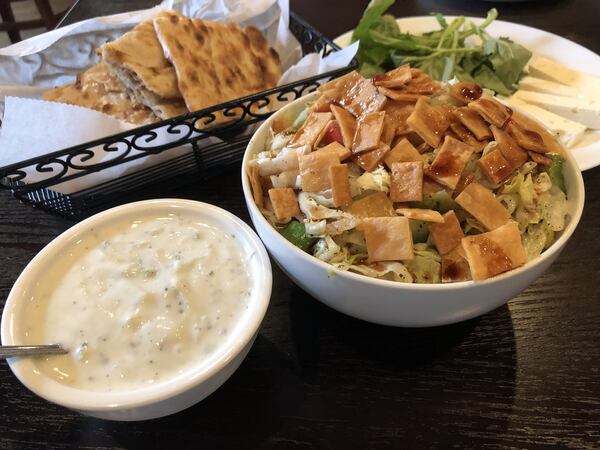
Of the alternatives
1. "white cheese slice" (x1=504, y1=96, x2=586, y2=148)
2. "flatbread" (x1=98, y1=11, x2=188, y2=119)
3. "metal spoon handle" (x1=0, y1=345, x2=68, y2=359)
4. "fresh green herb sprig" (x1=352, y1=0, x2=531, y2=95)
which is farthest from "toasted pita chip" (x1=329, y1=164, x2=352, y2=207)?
"fresh green herb sprig" (x1=352, y1=0, x2=531, y2=95)

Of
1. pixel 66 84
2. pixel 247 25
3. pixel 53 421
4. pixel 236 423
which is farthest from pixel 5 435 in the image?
pixel 247 25

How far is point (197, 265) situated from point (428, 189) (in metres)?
0.49

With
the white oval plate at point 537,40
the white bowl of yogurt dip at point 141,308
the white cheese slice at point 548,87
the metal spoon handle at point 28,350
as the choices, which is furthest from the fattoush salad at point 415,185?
the white oval plate at point 537,40

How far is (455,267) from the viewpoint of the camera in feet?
3.05

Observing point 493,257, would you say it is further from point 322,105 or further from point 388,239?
point 322,105

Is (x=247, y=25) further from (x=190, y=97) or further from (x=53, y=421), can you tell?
(x=53, y=421)

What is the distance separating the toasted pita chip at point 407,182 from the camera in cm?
99

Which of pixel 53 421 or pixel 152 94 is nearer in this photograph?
pixel 53 421

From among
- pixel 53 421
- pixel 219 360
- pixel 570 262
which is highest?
pixel 219 360

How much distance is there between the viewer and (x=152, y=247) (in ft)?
3.48

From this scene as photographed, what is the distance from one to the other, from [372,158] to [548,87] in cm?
114

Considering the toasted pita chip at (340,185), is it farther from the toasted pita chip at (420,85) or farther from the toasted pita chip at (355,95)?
the toasted pita chip at (420,85)

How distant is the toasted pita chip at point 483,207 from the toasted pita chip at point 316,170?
0.26m

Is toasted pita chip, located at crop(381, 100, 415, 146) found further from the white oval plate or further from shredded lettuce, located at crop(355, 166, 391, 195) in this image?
the white oval plate
